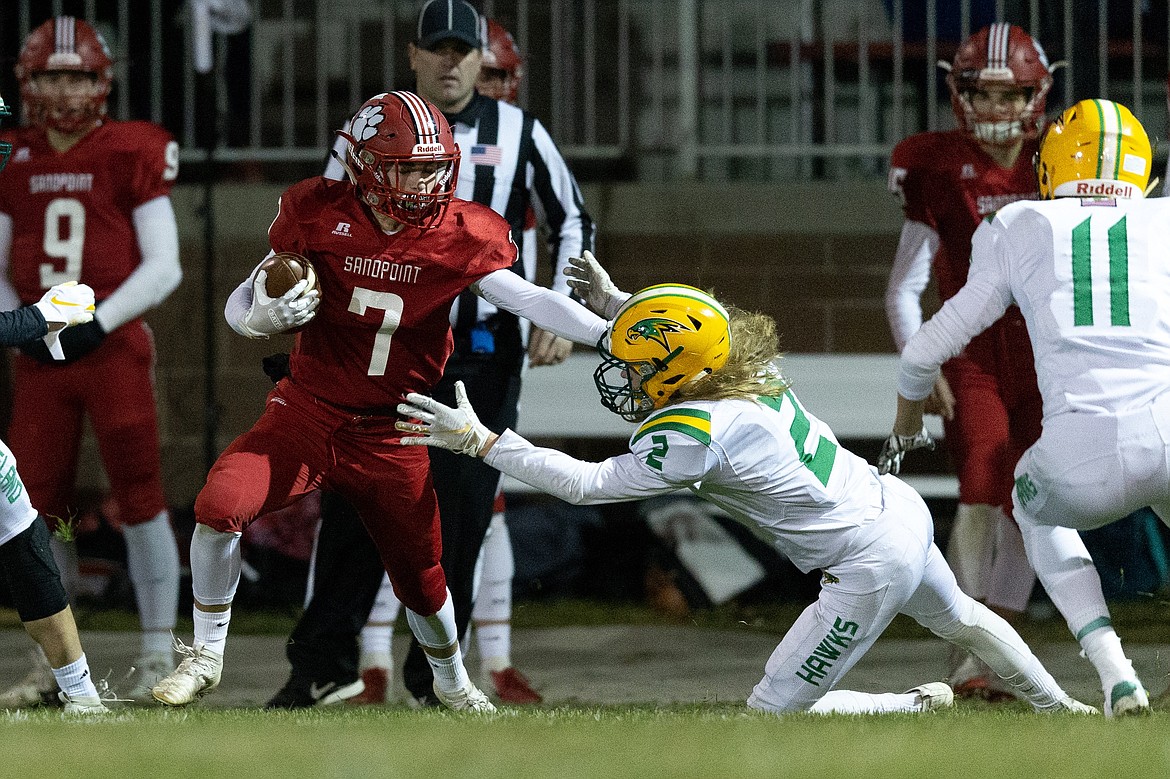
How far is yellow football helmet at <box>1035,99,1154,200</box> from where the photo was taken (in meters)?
4.58

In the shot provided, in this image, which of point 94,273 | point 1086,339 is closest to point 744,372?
point 1086,339

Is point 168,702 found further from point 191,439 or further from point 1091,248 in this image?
point 191,439

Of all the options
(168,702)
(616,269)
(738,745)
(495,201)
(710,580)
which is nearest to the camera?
(738,745)

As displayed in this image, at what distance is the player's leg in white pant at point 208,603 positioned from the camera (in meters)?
4.35

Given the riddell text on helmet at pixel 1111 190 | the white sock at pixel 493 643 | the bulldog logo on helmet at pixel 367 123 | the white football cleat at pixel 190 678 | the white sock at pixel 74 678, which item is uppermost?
the bulldog logo on helmet at pixel 367 123

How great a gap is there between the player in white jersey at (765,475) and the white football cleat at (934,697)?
0.21 meters

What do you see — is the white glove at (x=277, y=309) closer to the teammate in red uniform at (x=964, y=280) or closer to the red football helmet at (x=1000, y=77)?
the teammate in red uniform at (x=964, y=280)

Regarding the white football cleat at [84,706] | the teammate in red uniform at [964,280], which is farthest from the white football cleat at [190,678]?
the teammate in red uniform at [964,280]

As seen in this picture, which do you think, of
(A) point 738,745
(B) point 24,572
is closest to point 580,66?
(B) point 24,572

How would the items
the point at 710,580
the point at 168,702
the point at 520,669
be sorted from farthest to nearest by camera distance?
the point at 710,580, the point at 520,669, the point at 168,702

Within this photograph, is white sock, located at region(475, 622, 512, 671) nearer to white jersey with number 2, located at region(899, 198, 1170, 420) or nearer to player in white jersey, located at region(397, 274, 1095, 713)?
player in white jersey, located at region(397, 274, 1095, 713)

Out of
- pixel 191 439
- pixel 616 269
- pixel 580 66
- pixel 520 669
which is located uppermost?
pixel 580 66

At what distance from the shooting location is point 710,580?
23.5 feet

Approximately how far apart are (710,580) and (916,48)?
8.31 feet
